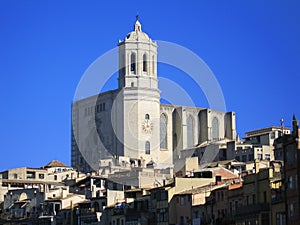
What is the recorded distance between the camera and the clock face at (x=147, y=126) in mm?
159375

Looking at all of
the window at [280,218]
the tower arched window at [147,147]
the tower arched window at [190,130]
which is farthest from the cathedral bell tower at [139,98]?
the window at [280,218]

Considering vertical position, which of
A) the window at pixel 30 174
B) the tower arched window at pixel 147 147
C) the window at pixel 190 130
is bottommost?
the window at pixel 30 174

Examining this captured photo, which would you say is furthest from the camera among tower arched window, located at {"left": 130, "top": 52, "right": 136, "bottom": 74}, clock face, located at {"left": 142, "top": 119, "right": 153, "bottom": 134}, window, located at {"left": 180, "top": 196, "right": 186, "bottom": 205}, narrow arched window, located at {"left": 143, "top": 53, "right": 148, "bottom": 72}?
narrow arched window, located at {"left": 143, "top": 53, "right": 148, "bottom": 72}

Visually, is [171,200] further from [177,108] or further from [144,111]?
[177,108]

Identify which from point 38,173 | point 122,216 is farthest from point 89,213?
point 38,173

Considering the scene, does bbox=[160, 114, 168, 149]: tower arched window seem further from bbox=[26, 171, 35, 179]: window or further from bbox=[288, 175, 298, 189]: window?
bbox=[288, 175, 298, 189]: window

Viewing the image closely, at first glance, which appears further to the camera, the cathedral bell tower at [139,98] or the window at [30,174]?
the cathedral bell tower at [139,98]

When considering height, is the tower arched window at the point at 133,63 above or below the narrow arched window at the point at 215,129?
above

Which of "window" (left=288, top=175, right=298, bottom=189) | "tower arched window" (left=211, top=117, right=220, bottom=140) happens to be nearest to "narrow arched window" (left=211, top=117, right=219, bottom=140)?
"tower arched window" (left=211, top=117, right=220, bottom=140)

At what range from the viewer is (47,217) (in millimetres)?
103438

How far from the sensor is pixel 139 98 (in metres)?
160

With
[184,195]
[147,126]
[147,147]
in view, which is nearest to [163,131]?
[147,126]

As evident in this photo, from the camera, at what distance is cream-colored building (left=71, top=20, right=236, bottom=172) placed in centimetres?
15862

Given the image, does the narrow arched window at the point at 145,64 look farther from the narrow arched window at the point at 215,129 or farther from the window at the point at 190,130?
the narrow arched window at the point at 215,129
